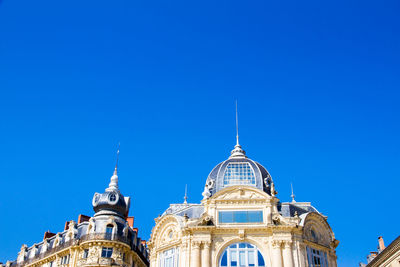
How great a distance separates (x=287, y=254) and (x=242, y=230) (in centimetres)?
441

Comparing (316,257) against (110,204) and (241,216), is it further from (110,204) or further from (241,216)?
(110,204)

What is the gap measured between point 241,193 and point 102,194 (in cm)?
2405

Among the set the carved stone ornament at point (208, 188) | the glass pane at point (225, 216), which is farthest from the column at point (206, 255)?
the carved stone ornament at point (208, 188)

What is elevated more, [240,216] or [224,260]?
[240,216]

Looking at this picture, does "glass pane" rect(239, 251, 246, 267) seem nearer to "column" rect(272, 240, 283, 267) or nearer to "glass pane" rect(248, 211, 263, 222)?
"column" rect(272, 240, 283, 267)

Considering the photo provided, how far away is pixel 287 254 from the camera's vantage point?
1580 inches

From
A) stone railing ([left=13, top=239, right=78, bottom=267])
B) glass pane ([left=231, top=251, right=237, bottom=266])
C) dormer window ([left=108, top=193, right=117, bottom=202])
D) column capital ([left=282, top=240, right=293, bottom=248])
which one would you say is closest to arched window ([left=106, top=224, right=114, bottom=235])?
stone railing ([left=13, top=239, right=78, bottom=267])

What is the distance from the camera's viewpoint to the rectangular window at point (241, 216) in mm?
42125

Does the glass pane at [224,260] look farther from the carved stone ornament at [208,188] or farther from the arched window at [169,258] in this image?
the carved stone ornament at [208,188]

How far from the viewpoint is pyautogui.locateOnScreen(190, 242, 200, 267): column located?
40438 millimetres

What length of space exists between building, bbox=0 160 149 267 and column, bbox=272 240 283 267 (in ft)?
68.3

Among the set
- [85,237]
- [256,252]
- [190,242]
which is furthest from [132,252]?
[256,252]

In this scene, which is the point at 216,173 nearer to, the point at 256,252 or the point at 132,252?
the point at 256,252

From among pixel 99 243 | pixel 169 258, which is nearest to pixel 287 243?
pixel 169 258
